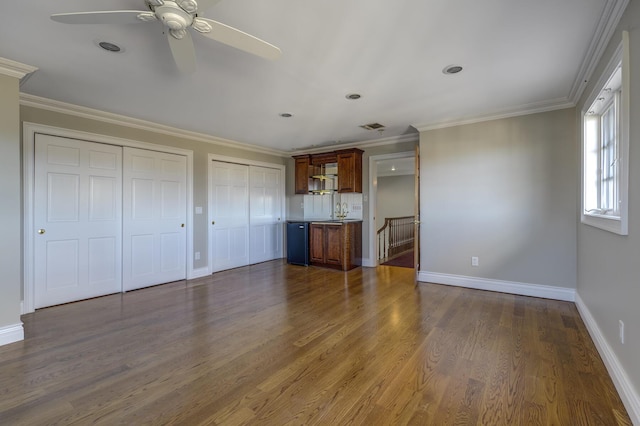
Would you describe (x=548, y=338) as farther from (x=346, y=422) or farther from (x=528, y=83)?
(x=528, y=83)

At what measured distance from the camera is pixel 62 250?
371 centimetres

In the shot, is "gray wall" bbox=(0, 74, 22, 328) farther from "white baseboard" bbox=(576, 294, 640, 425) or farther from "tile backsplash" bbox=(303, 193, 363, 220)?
"tile backsplash" bbox=(303, 193, 363, 220)

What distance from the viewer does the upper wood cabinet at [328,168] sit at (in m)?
5.82

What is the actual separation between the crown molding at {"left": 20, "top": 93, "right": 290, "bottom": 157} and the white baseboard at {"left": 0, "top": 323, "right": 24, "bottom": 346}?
95.9 inches

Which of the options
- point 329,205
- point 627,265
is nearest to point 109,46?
point 627,265

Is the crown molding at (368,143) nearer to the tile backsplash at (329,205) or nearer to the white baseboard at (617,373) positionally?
the tile backsplash at (329,205)

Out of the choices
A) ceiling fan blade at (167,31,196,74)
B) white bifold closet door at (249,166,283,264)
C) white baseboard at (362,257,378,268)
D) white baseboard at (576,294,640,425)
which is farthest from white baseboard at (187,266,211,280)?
white baseboard at (576,294,640,425)

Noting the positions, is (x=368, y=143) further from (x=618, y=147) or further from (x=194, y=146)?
(x=618, y=147)

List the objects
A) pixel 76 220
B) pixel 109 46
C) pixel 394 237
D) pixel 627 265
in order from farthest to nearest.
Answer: pixel 394 237
pixel 76 220
pixel 109 46
pixel 627 265

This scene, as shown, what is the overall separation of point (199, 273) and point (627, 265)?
204 inches

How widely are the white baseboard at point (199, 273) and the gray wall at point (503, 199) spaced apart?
361cm

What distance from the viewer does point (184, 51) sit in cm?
203

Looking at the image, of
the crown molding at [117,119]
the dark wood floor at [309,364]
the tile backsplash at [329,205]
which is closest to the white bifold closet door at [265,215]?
the tile backsplash at [329,205]

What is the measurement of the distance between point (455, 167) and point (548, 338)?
2440mm
